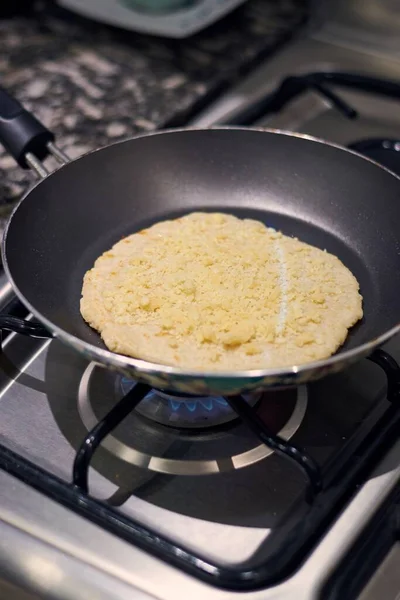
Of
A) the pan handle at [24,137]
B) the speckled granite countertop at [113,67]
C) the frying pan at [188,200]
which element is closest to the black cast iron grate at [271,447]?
the frying pan at [188,200]

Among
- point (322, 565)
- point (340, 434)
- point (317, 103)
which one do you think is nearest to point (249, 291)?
point (340, 434)

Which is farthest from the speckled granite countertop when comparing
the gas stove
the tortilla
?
the gas stove

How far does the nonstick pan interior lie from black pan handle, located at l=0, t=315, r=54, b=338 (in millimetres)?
40

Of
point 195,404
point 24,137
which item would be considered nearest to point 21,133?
point 24,137

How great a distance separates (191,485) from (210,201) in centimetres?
40

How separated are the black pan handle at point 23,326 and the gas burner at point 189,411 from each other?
0.13 metres

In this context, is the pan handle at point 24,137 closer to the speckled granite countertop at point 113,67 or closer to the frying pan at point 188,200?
the frying pan at point 188,200

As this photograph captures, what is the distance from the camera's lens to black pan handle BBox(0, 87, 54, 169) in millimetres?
803

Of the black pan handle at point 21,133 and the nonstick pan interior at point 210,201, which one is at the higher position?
the black pan handle at point 21,133

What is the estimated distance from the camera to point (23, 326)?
2.27 ft

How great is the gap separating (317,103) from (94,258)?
529 millimetres

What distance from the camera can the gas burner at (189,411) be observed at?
67 cm

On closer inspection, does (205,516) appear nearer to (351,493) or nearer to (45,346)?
(351,493)

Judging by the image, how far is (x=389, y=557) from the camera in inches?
22.3
